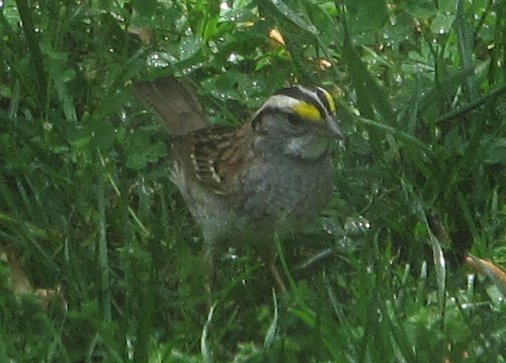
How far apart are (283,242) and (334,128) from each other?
0.51 metres

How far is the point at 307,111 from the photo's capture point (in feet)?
18.6

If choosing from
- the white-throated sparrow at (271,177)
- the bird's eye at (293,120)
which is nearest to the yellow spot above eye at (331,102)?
the white-throated sparrow at (271,177)

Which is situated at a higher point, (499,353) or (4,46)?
(4,46)

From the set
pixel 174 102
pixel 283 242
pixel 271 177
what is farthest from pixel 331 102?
pixel 174 102

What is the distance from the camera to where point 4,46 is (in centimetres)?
629

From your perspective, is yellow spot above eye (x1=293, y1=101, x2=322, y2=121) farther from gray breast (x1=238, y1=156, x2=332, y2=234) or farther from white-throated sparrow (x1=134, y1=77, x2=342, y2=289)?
gray breast (x1=238, y1=156, x2=332, y2=234)

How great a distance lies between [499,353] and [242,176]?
1533 mm

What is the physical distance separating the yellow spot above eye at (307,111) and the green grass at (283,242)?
0.32m

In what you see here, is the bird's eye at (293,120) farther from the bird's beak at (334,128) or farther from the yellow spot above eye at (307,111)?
the bird's beak at (334,128)

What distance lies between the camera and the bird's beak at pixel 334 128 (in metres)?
5.58

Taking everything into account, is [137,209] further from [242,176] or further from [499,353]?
[499,353]

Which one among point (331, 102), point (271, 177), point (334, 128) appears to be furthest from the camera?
point (271, 177)

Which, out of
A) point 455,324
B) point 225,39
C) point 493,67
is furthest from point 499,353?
point 225,39

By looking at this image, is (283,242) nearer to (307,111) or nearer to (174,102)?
(307,111)
